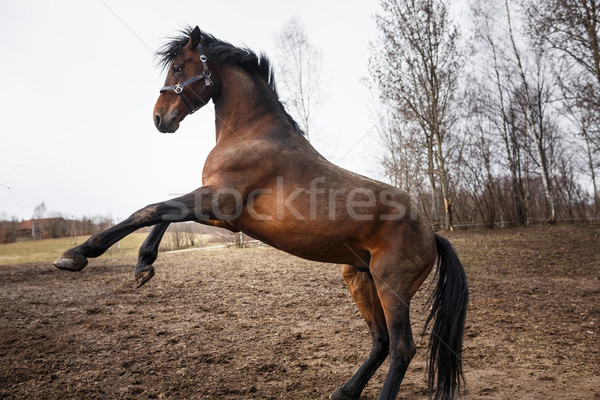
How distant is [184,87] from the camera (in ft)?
11.4

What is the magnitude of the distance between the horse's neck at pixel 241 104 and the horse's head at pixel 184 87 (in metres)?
0.16

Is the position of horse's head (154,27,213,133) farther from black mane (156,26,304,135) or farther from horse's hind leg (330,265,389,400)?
horse's hind leg (330,265,389,400)

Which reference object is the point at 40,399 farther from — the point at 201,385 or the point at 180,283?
the point at 180,283

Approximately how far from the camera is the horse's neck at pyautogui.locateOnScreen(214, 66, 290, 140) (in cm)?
347

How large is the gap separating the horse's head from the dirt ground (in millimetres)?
2523

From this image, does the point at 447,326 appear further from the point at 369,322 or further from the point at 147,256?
the point at 147,256

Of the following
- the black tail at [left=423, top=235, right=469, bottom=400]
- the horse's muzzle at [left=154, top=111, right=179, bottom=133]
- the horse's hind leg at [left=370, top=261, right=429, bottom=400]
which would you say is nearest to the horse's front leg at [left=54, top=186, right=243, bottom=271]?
the horse's muzzle at [left=154, top=111, right=179, bottom=133]

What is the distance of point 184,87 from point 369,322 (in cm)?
281

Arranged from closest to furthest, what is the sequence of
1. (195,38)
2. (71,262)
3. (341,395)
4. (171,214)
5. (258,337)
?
(71,262), (171,214), (341,395), (195,38), (258,337)

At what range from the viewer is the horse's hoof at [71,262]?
2.52 m

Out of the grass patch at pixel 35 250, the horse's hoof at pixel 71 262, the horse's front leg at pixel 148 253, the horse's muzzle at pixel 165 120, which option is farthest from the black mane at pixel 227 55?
the grass patch at pixel 35 250

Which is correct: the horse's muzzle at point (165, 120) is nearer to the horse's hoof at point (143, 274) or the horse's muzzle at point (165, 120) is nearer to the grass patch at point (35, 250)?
the horse's hoof at point (143, 274)

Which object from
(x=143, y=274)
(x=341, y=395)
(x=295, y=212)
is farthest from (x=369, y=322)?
(x=143, y=274)

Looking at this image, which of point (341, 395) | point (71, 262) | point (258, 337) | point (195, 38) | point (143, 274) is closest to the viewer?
point (71, 262)
